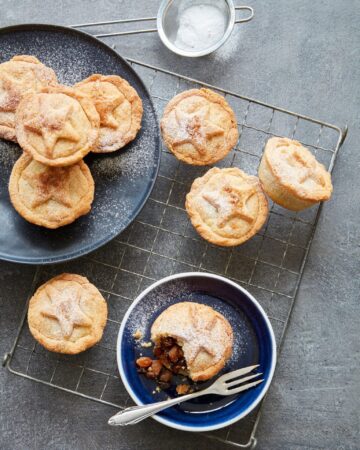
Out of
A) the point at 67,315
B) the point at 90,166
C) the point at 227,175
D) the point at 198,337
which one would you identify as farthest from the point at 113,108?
the point at 198,337

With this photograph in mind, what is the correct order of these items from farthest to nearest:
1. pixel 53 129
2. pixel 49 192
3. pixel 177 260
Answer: pixel 177 260 < pixel 49 192 < pixel 53 129

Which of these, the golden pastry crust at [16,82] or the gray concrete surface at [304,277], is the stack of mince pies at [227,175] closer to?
the gray concrete surface at [304,277]

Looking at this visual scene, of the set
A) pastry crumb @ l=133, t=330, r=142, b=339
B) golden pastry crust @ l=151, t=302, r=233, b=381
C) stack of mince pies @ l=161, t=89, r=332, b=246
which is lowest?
pastry crumb @ l=133, t=330, r=142, b=339

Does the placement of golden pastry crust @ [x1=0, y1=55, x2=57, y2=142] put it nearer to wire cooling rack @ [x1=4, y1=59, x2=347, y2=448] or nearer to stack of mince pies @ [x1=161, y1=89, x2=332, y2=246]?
wire cooling rack @ [x1=4, y1=59, x2=347, y2=448]

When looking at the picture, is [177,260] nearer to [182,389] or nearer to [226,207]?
[226,207]

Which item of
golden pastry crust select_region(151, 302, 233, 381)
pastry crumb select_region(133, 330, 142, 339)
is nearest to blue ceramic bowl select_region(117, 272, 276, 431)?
pastry crumb select_region(133, 330, 142, 339)

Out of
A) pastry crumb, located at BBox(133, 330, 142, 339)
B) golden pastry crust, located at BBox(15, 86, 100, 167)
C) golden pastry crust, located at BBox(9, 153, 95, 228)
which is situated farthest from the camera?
pastry crumb, located at BBox(133, 330, 142, 339)

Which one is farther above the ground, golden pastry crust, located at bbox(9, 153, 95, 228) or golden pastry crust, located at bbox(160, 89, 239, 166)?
golden pastry crust, located at bbox(160, 89, 239, 166)
